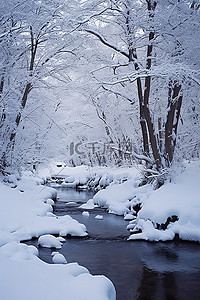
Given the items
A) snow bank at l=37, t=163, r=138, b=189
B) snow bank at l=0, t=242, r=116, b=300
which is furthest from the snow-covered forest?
snow bank at l=37, t=163, r=138, b=189

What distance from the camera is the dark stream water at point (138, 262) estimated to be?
509cm

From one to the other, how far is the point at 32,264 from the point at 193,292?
116 inches

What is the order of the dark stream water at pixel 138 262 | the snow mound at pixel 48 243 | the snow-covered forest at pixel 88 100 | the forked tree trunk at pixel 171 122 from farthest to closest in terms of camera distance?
the forked tree trunk at pixel 171 122 → the snow mound at pixel 48 243 → the snow-covered forest at pixel 88 100 → the dark stream water at pixel 138 262

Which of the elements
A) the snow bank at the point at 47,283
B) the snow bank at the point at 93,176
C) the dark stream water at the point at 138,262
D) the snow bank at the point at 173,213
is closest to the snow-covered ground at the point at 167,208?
the snow bank at the point at 173,213

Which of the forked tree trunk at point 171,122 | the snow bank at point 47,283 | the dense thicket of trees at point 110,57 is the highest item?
the dense thicket of trees at point 110,57

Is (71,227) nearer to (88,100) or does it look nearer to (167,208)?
(167,208)

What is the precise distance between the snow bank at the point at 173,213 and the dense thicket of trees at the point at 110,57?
4.78ft

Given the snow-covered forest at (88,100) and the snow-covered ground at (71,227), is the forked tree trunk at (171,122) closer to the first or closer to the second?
the snow-covered forest at (88,100)

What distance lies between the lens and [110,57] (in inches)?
526

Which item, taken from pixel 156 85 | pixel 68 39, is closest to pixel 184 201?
pixel 156 85

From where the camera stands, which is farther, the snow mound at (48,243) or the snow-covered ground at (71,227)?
the snow mound at (48,243)

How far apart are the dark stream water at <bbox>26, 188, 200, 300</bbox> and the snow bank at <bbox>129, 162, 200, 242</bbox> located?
352 millimetres

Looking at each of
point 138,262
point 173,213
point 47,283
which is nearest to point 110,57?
point 173,213

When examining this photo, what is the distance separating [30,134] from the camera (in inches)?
618
